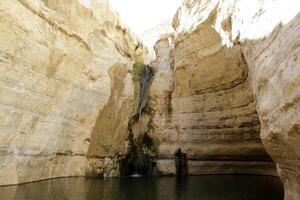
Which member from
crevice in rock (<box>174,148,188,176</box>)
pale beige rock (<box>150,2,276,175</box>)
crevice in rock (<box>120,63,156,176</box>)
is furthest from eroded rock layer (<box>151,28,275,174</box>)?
crevice in rock (<box>120,63,156,176</box>)

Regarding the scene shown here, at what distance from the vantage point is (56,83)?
16.2m

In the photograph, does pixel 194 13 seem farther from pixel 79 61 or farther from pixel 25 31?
pixel 25 31

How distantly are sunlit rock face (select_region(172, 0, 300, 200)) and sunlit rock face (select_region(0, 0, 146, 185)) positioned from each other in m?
4.62

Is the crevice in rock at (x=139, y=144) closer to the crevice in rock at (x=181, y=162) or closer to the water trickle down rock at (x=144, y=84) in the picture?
the water trickle down rock at (x=144, y=84)

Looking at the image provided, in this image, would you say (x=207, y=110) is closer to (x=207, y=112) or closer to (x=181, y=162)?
(x=207, y=112)

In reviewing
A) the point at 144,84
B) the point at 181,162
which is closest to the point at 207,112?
the point at 181,162

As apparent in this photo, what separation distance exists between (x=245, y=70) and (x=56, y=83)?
32.0ft

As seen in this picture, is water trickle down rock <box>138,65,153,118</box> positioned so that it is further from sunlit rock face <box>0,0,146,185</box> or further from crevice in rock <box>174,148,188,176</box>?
crevice in rock <box>174,148,188,176</box>

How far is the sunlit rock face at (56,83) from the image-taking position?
44.3ft

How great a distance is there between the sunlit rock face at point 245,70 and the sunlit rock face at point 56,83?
182 inches

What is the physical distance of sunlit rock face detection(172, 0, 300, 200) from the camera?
6.08 metres

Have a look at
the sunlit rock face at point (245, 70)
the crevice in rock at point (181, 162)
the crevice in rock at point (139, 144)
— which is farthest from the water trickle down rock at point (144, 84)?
the crevice in rock at point (181, 162)

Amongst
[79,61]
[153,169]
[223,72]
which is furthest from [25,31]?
[153,169]

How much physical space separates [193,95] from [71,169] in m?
8.87
